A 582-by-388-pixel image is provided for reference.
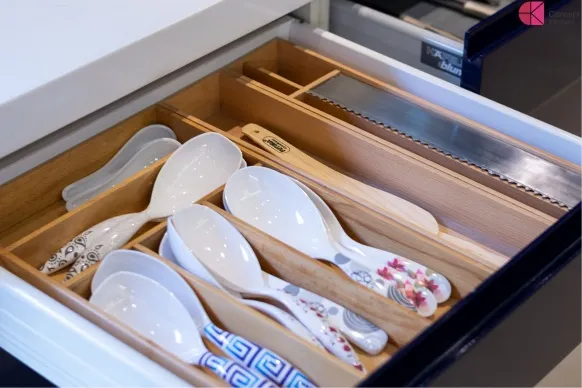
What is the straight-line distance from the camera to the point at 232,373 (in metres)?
0.76

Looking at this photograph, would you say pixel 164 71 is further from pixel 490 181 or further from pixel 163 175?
pixel 490 181

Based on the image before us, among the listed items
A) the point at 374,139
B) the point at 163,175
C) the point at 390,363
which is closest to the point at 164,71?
the point at 163,175

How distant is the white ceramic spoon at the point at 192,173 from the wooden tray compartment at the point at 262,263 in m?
0.02

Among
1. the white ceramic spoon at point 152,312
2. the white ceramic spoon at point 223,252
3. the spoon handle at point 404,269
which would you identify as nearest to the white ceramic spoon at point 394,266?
the spoon handle at point 404,269

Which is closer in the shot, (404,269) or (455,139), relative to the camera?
(404,269)

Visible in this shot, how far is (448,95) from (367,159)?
14 cm

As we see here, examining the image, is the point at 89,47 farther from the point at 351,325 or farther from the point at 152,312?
the point at 351,325

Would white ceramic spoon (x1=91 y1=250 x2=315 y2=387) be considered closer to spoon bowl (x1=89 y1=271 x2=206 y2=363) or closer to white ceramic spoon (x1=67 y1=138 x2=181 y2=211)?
spoon bowl (x1=89 y1=271 x2=206 y2=363)

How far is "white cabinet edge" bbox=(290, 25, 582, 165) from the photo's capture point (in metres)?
1.00

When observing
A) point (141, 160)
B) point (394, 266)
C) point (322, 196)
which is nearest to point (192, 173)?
point (141, 160)

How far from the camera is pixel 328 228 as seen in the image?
95 cm

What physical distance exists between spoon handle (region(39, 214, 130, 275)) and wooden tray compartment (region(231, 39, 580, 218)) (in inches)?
12.3

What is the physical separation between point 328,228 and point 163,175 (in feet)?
0.70

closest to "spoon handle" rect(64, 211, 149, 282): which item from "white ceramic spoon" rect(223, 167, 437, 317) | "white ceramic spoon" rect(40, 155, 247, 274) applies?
"white ceramic spoon" rect(40, 155, 247, 274)
